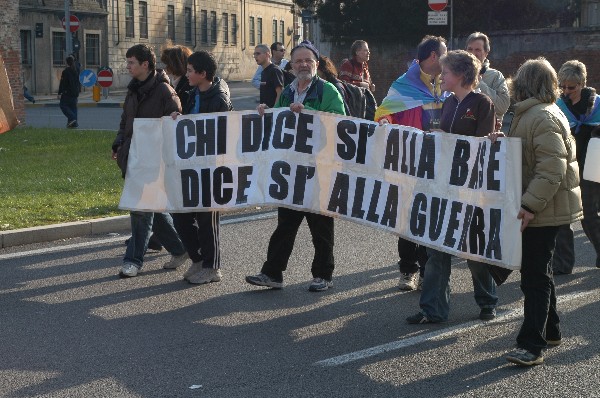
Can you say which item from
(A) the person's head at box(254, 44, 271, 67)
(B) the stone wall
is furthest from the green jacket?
(B) the stone wall

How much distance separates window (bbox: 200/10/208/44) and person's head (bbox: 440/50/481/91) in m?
60.4

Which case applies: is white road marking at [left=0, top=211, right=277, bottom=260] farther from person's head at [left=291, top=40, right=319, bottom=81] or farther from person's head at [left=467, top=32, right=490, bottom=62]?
person's head at [left=467, top=32, right=490, bottom=62]

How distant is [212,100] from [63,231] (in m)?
3.08

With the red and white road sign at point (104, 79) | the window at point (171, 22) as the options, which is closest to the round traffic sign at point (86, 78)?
the red and white road sign at point (104, 79)

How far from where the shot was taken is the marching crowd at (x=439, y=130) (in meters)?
6.38

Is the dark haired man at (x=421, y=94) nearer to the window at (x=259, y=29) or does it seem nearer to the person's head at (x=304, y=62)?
the person's head at (x=304, y=62)

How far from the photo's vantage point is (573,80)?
359 inches

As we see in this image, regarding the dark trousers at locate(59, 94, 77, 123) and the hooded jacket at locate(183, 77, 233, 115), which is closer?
the hooded jacket at locate(183, 77, 233, 115)

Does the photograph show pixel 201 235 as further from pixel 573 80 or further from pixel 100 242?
pixel 573 80

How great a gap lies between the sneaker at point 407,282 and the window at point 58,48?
44.4 m

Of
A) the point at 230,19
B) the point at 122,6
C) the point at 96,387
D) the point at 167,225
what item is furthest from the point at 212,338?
the point at 230,19

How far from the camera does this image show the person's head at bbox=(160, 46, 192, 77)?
31.9 feet

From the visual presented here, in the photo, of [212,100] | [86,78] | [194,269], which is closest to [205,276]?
[194,269]

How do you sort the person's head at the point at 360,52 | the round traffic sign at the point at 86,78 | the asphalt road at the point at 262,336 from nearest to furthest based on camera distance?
the asphalt road at the point at 262,336 < the person's head at the point at 360,52 < the round traffic sign at the point at 86,78
